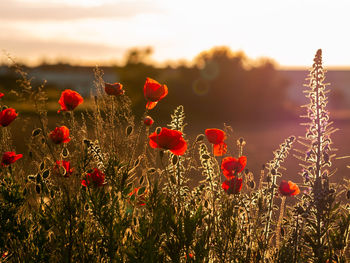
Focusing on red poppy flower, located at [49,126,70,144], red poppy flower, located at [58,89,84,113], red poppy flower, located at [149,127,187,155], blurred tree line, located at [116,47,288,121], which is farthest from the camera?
blurred tree line, located at [116,47,288,121]

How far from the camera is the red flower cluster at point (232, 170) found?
2664 mm

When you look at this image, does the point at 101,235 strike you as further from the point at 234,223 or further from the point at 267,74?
the point at 267,74

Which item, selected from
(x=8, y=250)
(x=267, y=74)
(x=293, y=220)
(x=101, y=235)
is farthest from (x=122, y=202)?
(x=267, y=74)

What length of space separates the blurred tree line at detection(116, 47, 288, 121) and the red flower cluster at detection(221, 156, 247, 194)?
622 inches

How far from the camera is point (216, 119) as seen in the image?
17.9 meters

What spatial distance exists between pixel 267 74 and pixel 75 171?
1755 centimetres

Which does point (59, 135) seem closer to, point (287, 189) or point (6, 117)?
point (6, 117)

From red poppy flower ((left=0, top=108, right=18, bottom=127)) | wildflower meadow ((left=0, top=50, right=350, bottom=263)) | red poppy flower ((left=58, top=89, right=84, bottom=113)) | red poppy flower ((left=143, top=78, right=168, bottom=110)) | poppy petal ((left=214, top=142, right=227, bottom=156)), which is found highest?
red poppy flower ((left=143, top=78, right=168, bottom=110))

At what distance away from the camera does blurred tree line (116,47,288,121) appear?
18.9 metres

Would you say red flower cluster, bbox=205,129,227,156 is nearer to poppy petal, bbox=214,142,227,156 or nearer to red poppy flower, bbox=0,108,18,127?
poppy petal, bbox=214,142,227,156

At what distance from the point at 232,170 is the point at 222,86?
16.5 m

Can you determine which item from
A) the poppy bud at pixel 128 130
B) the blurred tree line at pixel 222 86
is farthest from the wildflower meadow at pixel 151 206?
the blurred tree line at pixel 222 86

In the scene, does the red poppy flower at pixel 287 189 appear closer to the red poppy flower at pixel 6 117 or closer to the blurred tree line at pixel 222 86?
the red poppy flower at pixel 6 117

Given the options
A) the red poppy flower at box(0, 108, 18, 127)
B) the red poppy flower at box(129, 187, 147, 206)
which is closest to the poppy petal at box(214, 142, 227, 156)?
the red poppy flower at box(129, 187, 147, 206)
